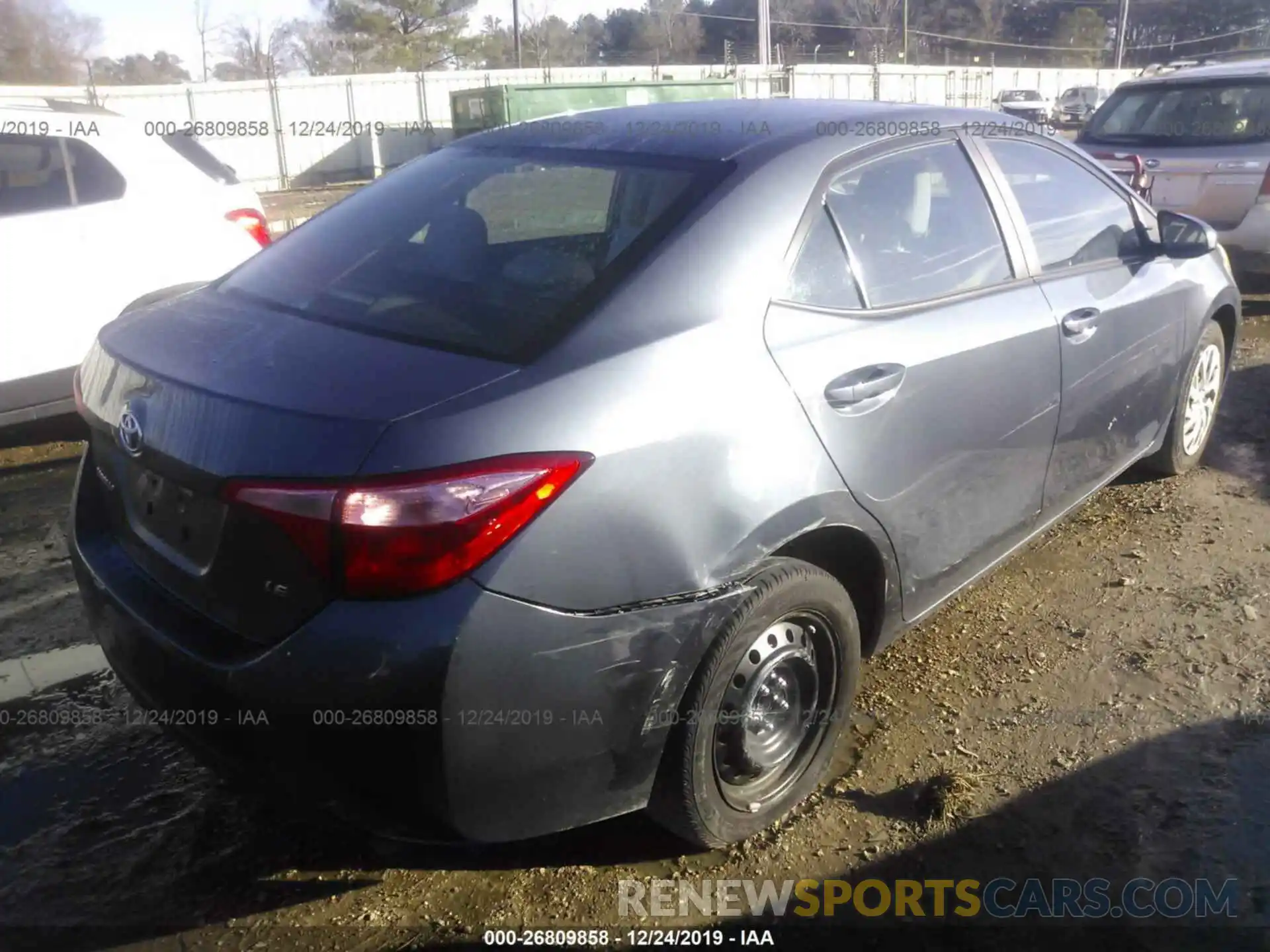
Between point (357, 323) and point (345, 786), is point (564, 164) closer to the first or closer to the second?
point (357, 323)

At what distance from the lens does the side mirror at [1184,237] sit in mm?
3973

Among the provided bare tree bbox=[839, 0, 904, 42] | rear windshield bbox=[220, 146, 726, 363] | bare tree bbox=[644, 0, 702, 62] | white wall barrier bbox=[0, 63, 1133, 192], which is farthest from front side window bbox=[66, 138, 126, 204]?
bare tree bbox=[839, 0, 904, 42]

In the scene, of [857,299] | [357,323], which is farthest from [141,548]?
[857,299]

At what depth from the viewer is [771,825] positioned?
2.71 meters

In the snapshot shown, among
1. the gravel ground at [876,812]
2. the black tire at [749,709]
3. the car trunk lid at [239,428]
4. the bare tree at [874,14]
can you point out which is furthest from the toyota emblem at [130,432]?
the bare tree at [874,14]

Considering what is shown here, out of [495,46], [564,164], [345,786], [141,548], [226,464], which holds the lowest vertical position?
[345,786]

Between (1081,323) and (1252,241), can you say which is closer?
(1081,323)

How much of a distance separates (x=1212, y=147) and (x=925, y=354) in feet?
20.0

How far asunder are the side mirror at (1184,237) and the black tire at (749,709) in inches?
87.4

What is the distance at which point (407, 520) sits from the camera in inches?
74.7

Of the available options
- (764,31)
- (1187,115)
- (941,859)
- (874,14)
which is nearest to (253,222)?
(941,859)

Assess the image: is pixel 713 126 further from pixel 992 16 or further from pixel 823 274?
pixel 992 16

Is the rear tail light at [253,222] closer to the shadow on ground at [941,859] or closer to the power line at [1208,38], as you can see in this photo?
the shadow on ground at [941,859]

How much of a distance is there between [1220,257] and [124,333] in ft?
14.3
